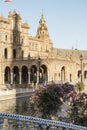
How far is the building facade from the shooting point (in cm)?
7525

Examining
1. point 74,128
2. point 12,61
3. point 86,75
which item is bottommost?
point 86,75

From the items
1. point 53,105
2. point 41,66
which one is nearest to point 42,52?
point 41,66

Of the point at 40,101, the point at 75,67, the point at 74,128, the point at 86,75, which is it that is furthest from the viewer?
the point at 86,75

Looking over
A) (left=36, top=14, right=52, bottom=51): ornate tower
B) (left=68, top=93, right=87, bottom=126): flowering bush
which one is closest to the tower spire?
(left=36, top=14, right=52, bottom=51): ornate tower

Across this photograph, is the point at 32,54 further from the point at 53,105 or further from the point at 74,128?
the point at 74,128

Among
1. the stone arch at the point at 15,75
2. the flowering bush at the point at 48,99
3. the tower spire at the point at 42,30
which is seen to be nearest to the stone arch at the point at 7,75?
the stone arch at the point at 15,75

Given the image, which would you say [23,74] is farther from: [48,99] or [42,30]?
[48,99]

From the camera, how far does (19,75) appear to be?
254 ft

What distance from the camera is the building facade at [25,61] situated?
75250 millimetres

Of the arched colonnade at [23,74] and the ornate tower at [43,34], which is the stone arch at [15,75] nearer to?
the arched colonnade at [23,74]

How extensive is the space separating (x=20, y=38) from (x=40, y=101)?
203ft

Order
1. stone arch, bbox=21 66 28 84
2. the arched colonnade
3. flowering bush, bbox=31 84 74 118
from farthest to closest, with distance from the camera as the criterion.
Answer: stone arch, bbox=21 66 28 84, the arched colonnade, flowering bush, bbox=31 84 74 118

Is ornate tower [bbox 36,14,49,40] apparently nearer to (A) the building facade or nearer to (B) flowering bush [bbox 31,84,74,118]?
(A) the building facade

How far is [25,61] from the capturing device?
76938 millimetres
